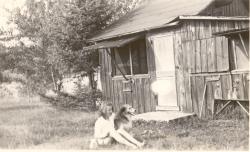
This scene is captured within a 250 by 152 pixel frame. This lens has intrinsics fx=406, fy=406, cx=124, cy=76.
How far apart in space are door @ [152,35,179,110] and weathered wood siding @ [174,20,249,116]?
1.05 feet

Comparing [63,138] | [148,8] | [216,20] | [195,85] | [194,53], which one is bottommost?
[63,138]

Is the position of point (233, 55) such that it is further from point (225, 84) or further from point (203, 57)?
point (203, 57)

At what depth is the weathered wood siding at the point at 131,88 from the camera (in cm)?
1299

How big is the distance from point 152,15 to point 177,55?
2685 mm

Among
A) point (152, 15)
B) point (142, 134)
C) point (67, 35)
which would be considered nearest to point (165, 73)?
point (152, 15)

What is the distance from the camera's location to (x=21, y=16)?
19.1 metres

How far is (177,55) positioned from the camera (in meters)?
11.9

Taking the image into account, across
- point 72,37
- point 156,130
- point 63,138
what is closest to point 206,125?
point 156,130

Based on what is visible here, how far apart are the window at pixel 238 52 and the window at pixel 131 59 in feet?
12.2

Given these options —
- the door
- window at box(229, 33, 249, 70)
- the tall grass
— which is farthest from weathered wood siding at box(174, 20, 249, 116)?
the tall grass

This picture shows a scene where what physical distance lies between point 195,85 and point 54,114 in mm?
5786

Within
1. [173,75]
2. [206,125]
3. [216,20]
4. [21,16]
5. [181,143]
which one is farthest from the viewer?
[21,16]

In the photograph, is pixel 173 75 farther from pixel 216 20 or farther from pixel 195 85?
pixel 216 20

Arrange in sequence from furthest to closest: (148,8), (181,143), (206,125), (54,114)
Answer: (148,8) → (54,114) → (206,125) → (181,143)
